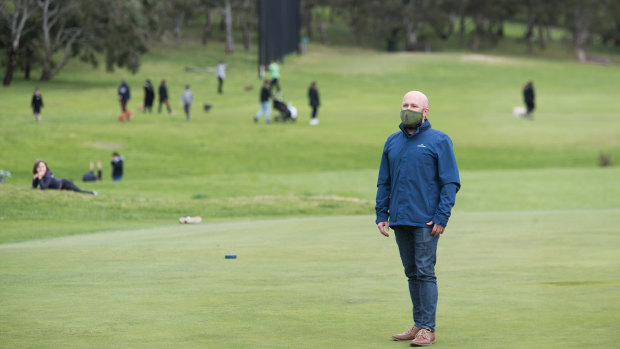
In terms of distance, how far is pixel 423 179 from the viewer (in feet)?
23.1

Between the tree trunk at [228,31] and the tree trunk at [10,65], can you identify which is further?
the tree trunk at [228,31]

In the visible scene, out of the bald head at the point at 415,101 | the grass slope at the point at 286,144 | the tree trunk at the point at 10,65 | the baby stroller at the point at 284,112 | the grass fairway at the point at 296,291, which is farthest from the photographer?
the tree trunk at the point at 10,65

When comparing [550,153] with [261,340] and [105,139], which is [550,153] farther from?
[261,340]

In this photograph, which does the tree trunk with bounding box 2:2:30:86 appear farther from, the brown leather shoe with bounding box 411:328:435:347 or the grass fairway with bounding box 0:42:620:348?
the brown leather shoe with bounding box 411:328:435:347

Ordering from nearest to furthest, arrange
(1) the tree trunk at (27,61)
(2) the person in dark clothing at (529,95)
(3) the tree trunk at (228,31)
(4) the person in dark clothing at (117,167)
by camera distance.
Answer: (4) the person in dark clothing at (117,167), (2) the person in dark clothing at (529,95), (1) the tree trunk at (27,61), (3) the tree trunk at (228,31)

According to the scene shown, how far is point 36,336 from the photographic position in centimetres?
715

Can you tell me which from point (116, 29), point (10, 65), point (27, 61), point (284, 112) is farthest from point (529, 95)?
point (27, 61)

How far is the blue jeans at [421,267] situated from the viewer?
706cm

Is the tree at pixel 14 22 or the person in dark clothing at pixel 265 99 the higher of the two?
the tree at pixel 14 22

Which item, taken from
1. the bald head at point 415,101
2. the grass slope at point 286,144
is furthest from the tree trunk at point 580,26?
the bald head at point 415,101

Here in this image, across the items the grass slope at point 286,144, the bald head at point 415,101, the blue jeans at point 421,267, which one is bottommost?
the grass slope at point 286,144

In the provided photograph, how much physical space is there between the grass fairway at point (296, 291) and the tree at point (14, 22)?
4958cm

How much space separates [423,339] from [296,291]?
2.76 m

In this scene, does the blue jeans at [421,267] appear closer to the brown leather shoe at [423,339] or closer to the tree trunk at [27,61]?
the brown leather shoe at [423,339]
